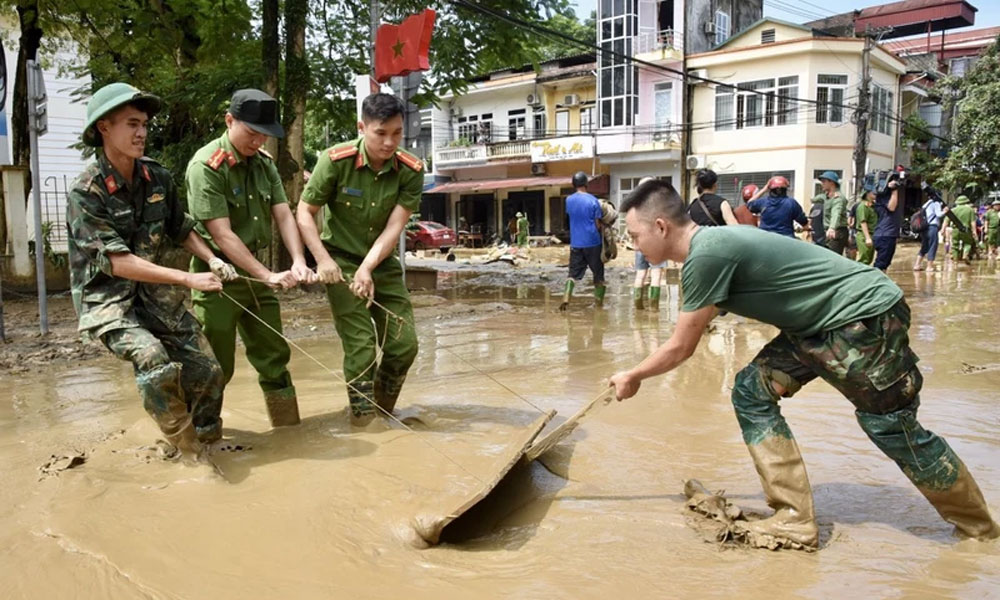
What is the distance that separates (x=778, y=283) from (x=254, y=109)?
8.70 feet

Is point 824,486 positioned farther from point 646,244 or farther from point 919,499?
point 646,244

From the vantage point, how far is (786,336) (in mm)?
2977

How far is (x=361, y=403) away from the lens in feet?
14.1

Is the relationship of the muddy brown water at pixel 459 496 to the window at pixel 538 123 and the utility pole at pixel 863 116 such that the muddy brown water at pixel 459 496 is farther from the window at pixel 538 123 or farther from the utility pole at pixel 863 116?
the window at pixel 538 123

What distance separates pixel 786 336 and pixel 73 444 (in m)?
3.68

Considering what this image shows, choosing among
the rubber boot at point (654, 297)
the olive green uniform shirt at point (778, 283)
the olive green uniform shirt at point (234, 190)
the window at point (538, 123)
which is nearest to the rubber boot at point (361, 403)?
the olive green uniform shirt at point (234, 190)

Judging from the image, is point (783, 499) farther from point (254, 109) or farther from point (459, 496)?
point (254, 109)

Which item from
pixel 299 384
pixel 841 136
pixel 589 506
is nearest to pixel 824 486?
pixel 589 506

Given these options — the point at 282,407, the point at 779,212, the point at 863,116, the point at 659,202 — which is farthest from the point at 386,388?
the point at 863,116

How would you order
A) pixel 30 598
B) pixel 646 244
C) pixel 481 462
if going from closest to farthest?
1. pixel 30 598
2. pixel 646 244
3. pixel 481 462

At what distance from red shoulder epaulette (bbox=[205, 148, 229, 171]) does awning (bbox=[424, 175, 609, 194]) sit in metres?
27.1

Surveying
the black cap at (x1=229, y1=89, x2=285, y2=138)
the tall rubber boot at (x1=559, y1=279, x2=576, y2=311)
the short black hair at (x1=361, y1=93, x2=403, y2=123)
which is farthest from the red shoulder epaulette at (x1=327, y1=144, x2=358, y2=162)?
the tall rubber boot at (x1=559, y1=279, x2=576, y2=311)

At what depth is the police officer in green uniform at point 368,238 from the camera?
4168 mm

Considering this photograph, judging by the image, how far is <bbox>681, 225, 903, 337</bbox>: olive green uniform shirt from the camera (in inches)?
108
